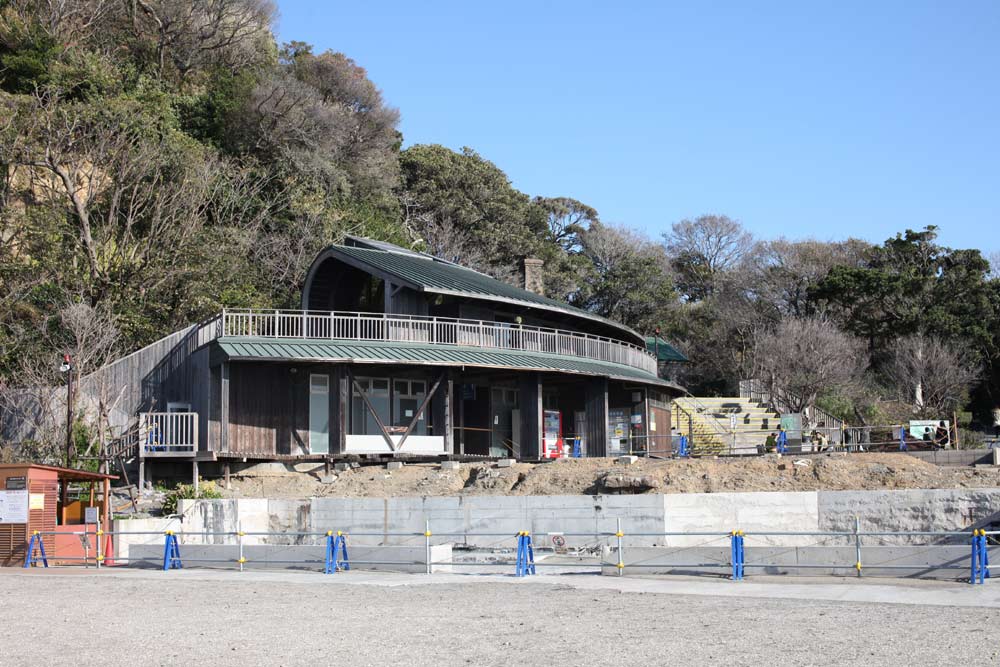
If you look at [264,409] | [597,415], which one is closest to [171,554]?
[264,409]

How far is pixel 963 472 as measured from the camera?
26625 millimetres

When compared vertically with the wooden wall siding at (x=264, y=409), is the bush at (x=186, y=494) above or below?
below

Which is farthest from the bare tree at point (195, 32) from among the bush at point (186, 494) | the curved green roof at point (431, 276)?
the bush at point (186, 494)

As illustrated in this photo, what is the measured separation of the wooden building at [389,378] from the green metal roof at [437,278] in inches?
4.0

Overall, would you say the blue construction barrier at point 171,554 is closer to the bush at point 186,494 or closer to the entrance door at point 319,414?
the bush at point 186,494

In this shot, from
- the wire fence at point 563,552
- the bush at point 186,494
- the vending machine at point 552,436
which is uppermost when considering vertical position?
the vending machine at point 552,436

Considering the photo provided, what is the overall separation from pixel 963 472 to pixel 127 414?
77.8 feet

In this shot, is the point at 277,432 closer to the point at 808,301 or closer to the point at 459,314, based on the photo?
the point at 459,314

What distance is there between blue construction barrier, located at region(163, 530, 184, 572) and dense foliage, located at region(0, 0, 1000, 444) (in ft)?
39.7

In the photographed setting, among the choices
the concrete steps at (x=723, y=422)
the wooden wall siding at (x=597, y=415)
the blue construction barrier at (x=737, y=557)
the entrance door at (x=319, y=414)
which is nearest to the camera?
the blue construction barrier at (x=737, y=557)

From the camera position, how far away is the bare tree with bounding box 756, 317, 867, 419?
176ft

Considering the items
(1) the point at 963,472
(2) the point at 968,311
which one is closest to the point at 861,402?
(2) the point at 968,311

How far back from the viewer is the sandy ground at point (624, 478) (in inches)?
1056

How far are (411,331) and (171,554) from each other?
1264cm
